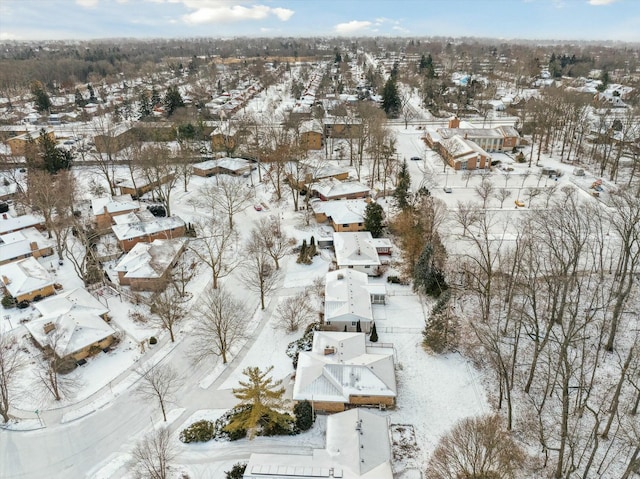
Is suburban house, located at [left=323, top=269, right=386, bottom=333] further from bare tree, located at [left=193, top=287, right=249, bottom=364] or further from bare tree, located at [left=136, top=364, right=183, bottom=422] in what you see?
bare tree, located at [left=136, top=364, right=183, bottom=422]

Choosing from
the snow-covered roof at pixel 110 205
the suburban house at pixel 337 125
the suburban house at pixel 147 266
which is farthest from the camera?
the suburban house at pixel 337 125

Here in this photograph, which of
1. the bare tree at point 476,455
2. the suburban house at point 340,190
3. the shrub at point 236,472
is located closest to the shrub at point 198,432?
the shrub at point 236,472

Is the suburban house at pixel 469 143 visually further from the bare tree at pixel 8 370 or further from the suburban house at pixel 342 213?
the bare tree at pixel 8 370

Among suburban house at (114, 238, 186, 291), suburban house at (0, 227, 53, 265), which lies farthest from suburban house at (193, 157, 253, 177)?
suburban house at (0, 227, 53, 265)

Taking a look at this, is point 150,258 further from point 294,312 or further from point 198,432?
point 198,432

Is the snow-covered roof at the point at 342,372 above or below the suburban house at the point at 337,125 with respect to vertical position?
below

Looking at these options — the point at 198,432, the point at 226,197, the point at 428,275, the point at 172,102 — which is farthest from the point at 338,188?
the point at 172,102
